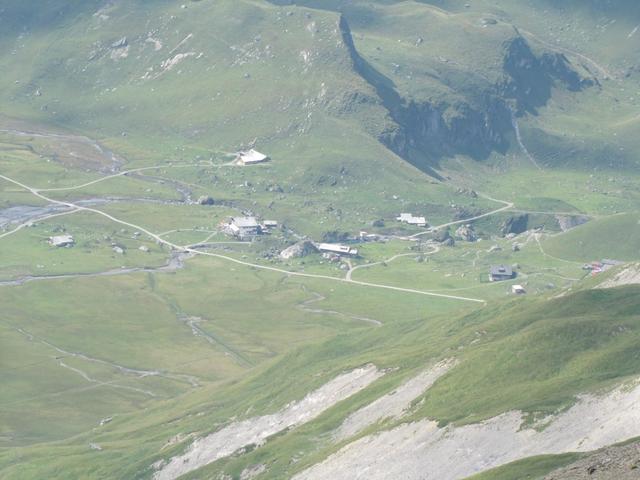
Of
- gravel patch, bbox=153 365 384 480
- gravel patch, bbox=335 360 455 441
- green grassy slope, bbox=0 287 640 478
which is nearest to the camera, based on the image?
green grassy slope, bbox=0 287 640 478

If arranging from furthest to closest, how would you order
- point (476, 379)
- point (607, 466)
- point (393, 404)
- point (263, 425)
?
point (263, 425), point (393, 404), point (476, 379), point (607, 466)

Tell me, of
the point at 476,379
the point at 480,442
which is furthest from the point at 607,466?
the point at 476,379

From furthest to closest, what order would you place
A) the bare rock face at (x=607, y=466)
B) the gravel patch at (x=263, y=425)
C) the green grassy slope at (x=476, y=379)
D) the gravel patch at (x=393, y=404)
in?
1. the gravel patch at (x=263, y=425)
2. the gravel patch at (x=393, y=404)
3. the green grassy slope at (x=476, y=379)
4. the bare rock face at (x=607, y=466)

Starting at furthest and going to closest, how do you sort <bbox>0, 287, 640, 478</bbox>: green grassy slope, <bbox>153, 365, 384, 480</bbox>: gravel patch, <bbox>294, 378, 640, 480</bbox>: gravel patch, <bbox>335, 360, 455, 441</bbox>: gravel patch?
<bbox>153, 365, 384, 480</bbox>: gravel patch < <bbox>335, 360, 455, 441</bbox>: gravel patch < <bbox>0, 287, 640, 478</bbox>: green grassy slope < <bbox>294, 378, 640, 480</bbox>: gravel patch

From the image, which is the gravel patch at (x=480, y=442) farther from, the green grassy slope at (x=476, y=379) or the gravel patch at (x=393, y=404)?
the gravel patch at (x=393, y=404)

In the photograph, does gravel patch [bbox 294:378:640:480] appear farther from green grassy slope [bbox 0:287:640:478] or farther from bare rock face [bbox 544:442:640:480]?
bare rock face [bbox 544:442:640:480]

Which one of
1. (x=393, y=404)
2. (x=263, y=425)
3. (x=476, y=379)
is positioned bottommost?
(x=263, y=425)

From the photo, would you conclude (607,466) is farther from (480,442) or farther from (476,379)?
(476,379)

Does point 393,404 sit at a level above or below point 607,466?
below

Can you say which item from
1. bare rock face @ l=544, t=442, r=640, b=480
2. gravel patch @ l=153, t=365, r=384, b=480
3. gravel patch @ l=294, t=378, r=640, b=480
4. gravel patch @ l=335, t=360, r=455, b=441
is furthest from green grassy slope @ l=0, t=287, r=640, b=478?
bare rock face @ l=544, t=442, r=640, b=480

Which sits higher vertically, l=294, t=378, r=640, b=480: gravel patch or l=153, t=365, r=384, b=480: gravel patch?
l=294, t=378, r=640, b=480: gravel patch

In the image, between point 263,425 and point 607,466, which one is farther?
point 263,425

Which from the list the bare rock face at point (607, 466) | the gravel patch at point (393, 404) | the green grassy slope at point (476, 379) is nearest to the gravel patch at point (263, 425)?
the green grassy slope at point (476, 379)
